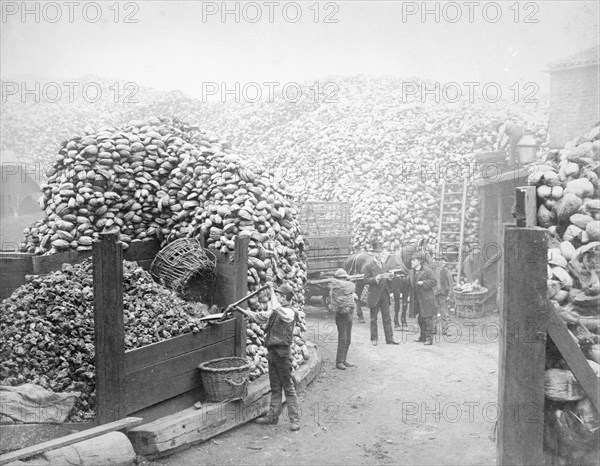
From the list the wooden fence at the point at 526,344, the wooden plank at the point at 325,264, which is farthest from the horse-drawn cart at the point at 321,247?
the wooden fence at the point at 526,344

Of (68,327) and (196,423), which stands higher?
(68,327)

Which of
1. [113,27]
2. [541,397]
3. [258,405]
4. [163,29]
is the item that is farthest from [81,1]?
[541,397]

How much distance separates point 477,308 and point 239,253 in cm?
697

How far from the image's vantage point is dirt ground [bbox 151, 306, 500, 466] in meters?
5.68

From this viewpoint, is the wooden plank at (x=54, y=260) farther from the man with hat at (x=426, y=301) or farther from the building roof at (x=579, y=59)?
the building roof at (x=579, y=59)

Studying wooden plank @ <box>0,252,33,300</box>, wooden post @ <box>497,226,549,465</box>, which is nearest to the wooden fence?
wooden post @ <box>497,226,549,465</box>

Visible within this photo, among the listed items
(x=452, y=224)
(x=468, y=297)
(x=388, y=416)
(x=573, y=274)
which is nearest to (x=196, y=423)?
(x=388, y=416)

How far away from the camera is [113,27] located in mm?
6258

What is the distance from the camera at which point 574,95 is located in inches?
335

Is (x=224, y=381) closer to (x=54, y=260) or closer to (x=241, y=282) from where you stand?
(x=241, y=282)

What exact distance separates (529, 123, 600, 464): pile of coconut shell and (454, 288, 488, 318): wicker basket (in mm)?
5846

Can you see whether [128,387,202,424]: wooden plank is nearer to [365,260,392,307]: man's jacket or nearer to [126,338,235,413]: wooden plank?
[126,338,235,413]: wooden plank

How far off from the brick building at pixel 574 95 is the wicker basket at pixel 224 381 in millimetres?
5351

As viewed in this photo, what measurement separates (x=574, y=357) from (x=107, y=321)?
12.4 feet
